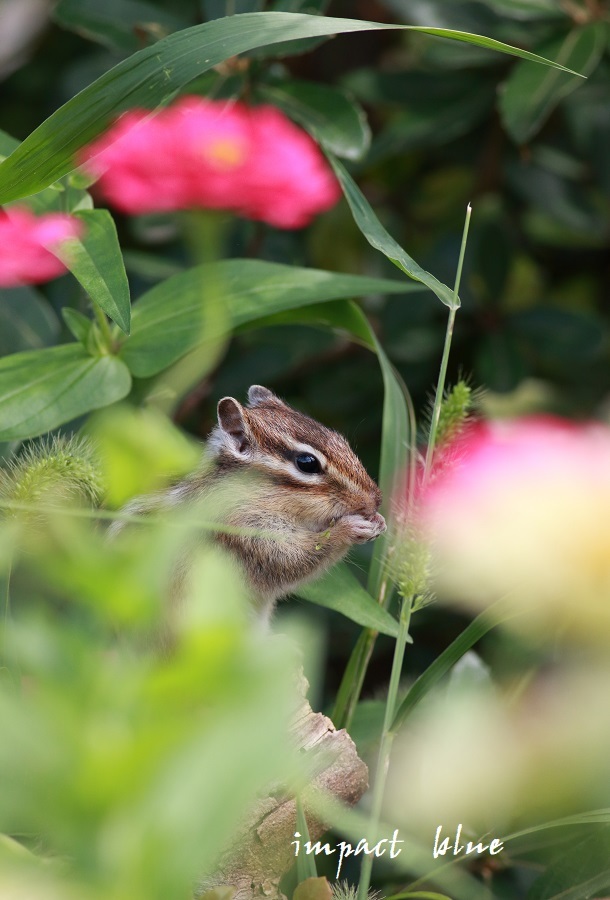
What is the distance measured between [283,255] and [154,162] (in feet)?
2.43

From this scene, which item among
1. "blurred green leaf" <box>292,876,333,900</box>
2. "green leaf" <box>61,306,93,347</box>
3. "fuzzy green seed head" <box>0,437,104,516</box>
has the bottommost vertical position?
"blurred green leaf" <box>292,876,333,900</box>

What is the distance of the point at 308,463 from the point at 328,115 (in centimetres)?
61

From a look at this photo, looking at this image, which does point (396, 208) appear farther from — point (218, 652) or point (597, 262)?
point (218, 652)

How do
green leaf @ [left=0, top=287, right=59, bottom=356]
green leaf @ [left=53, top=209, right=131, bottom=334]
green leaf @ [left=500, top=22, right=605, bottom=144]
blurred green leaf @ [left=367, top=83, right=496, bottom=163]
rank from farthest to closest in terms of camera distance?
blurred green leaf @ [left=367, top=83, right=496, bottom=163]
green leaf @ [left=500, top=22, right=605, bottom=144]
green leaf @ [left=0, top=287, right=59, bottom=356]
green leaf @ [left=53, top=209, right=131, bottom=334]

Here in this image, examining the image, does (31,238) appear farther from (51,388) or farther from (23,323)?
(23,323)

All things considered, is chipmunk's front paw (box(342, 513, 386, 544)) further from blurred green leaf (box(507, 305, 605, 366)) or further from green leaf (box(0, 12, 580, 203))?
blurred green leaf (box(507, 305, 605, 366))

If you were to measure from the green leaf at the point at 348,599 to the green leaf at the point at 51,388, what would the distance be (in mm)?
262

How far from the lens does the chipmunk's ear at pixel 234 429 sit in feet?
3.61

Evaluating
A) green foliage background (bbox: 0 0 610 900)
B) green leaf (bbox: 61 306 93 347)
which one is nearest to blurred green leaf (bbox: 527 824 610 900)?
green foliage background (bbox: 0 0 610 900)

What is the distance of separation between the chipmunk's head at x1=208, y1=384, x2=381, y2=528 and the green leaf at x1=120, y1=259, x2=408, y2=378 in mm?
103

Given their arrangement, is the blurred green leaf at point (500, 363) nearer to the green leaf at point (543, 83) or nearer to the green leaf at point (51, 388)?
the green leaf at point (543, 83)

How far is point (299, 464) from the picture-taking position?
1.12 m

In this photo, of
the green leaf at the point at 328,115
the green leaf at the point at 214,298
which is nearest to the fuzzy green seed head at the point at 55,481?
the green leaf at the point at 214,298

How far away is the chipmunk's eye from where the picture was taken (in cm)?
111
